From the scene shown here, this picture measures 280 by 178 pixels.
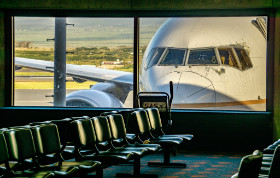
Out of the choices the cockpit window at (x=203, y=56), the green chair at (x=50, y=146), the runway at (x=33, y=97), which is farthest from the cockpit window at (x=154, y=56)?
the green chair at (x=50, y=146)

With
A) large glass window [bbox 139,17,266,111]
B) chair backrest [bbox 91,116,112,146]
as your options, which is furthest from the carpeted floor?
large glass window [bbox 139,17,266,111]

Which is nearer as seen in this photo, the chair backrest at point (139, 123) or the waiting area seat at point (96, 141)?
→ the waiting area seat at point (96, 141)

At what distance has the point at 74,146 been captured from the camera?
4.79 meters

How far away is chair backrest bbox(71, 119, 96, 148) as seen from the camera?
4.64 metres

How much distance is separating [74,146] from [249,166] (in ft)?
9.95

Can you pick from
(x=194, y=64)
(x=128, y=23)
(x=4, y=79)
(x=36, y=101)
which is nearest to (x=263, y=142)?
(x=194, y=64)

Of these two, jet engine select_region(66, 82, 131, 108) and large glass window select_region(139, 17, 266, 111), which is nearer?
large glass window select_region(139, 17, 266, 111)

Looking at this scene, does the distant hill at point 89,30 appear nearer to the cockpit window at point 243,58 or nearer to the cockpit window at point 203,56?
the cockpit window at point 203,56

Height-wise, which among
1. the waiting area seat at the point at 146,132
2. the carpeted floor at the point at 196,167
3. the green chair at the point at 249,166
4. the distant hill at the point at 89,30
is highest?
the distant hill at the point at 89,30

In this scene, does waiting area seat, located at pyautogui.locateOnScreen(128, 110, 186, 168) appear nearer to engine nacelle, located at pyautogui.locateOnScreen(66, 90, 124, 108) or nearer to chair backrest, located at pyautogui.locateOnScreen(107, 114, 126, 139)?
chair backrest, located at pyautogui.locateOnScreen(107, 114, 126, 139)

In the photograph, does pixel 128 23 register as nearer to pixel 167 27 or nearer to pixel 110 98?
pixel 167 27

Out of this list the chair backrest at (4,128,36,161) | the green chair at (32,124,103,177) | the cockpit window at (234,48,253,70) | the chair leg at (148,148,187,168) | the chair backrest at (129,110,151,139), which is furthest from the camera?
the cockpit window at (234,48,253,70)

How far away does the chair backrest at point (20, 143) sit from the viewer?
3775 millimetres

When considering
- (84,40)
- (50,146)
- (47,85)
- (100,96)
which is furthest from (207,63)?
(50,146)
